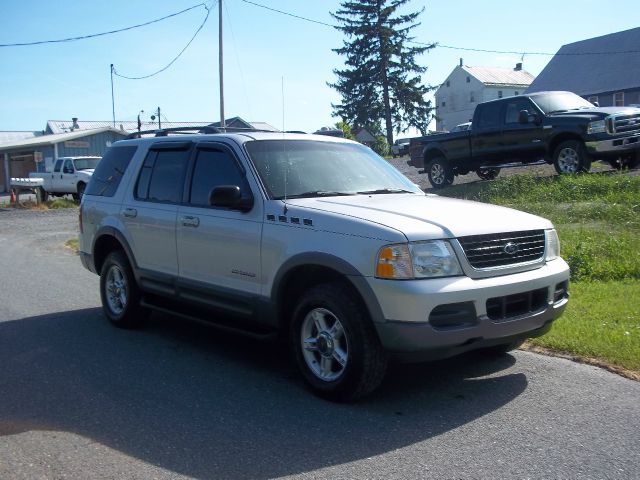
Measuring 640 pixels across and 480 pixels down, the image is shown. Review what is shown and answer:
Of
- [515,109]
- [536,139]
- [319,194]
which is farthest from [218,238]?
[515,109]

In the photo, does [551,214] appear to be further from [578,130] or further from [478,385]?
[478,385]

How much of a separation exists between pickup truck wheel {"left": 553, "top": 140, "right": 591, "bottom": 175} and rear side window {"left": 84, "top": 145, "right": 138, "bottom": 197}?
1033 centimetres

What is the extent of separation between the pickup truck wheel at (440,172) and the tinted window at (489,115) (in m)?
1.48

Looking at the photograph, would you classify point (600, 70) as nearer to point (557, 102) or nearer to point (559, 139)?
point (557, 102)

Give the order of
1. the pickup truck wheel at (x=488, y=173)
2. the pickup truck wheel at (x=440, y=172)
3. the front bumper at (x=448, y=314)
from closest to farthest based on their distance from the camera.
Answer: the front bumper at (x=448, y=314) → the pickup truck wheel at (x=440, y=172) → the pickup truck wheel at (x=488, y=173)

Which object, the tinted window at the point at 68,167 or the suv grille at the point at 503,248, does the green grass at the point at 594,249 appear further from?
the tinted window at the point at 68,167

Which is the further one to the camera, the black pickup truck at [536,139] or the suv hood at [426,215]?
the black pickup truck at [536,139]

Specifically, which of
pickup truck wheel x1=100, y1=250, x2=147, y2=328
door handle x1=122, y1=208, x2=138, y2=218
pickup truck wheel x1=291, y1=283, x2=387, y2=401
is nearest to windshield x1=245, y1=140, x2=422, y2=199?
pickup truck wheel x1=291, y1=283, x2=387, y2=401

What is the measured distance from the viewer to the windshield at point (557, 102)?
15.8m

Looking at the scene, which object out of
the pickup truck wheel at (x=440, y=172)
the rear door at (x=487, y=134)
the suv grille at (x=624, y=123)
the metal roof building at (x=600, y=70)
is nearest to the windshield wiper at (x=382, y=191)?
the suv grille at (x=624, y=123)

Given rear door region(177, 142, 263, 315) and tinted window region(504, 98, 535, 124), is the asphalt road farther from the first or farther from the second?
tinted window region(504, 98, 535, 124)

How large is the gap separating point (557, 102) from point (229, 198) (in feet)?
40.8

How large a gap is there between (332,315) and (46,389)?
91.7 inches

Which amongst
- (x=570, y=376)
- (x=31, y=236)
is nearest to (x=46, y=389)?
(x=570, y=376)
